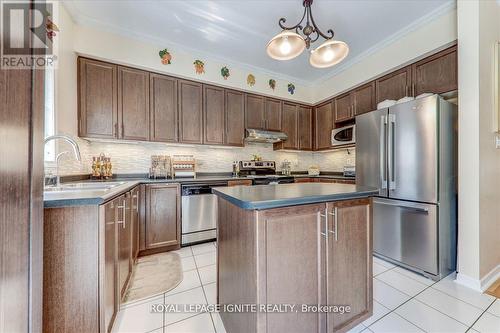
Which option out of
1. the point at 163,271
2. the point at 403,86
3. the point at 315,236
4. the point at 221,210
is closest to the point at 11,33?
the point at 221,210

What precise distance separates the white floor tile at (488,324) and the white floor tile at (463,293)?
0.12 metres

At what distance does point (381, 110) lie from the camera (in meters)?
2.50

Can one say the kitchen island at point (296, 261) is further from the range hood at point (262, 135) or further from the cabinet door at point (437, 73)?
the range hood at point (262, 135)

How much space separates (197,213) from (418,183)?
2715 mm

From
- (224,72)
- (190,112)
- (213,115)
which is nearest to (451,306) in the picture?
(213,115)

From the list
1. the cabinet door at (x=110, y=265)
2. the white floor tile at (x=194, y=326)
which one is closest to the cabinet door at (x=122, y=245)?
the cabinet door at (x=110, y=265)

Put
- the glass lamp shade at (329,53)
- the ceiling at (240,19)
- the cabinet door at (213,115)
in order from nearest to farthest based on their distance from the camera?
the glass lamp shade at (329,53) → the ceiling at (240,19) → the cabinet door at (213,115)

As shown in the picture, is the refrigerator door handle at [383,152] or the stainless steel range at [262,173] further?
the stainless steel range at [262,173]

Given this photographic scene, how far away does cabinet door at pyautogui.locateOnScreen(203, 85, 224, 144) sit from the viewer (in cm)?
332

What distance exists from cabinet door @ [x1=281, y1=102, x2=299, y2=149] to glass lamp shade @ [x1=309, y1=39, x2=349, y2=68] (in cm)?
217

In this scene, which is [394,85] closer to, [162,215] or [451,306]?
[451,306]

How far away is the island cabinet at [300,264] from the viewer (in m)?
1.03

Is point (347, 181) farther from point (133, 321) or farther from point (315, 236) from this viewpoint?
point (133, 321)

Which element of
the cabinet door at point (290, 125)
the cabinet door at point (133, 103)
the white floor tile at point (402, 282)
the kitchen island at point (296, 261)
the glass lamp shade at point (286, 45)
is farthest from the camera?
the cabinet door at point (290, 125)
